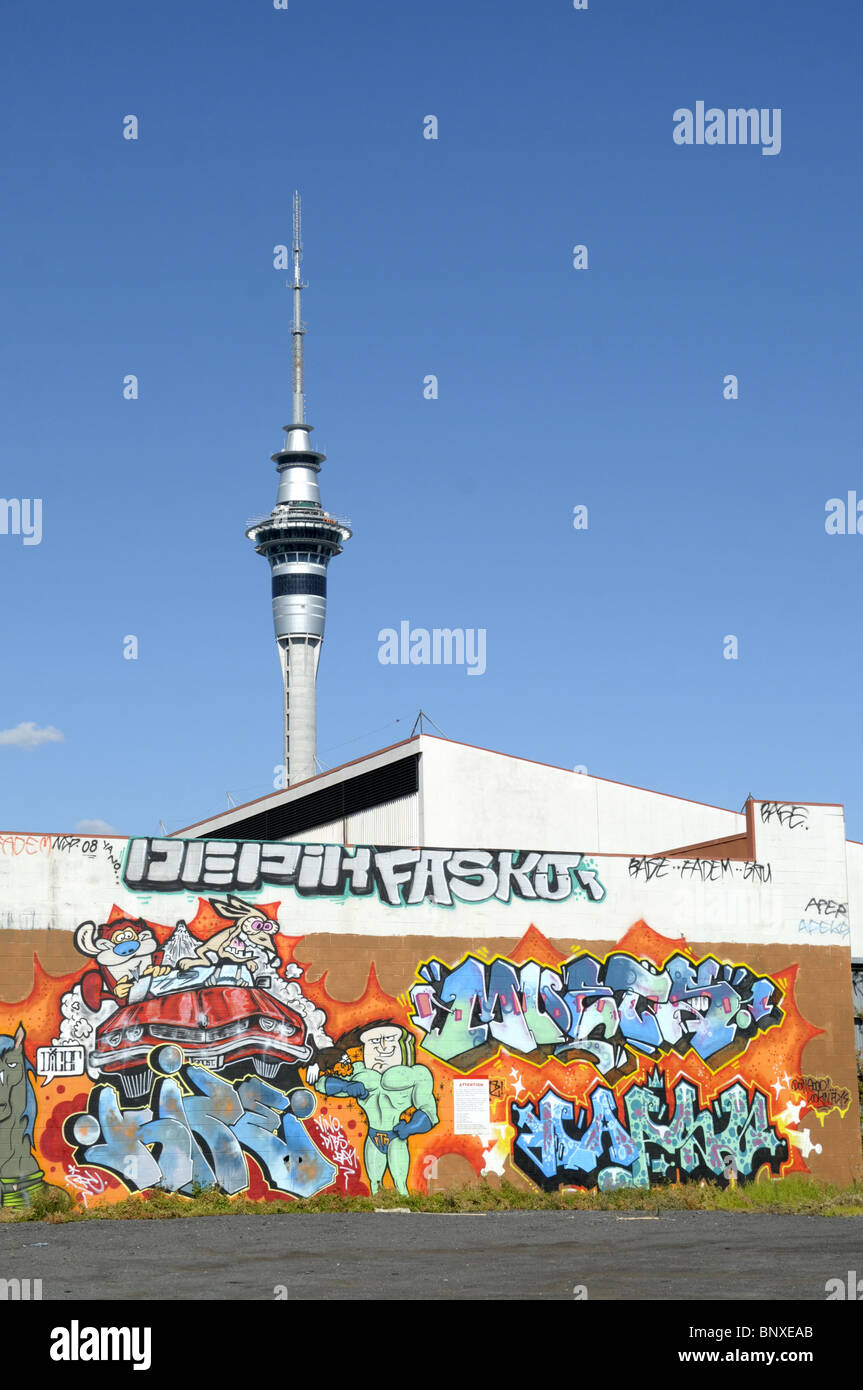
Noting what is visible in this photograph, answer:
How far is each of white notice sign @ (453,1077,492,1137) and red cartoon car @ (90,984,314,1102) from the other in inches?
106

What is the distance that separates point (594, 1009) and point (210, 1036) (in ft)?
22.1

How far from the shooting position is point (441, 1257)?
15.6m

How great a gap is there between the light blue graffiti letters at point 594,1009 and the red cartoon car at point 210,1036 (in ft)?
7.64

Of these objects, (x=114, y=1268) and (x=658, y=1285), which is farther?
(x=114, y=1268)

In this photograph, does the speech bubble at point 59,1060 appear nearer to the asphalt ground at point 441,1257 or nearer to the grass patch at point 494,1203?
the grass patch at point 494,1203

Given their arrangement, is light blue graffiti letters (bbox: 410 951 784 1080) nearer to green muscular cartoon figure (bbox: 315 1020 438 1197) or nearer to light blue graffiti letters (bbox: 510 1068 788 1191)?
green muscular cartoon figure (bbox: 315 1020 438 1197)

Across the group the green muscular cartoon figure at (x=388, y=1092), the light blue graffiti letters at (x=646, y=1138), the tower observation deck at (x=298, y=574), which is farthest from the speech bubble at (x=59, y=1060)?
the tower observation deck at (x=298, y=574)

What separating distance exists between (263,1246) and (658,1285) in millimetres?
5819

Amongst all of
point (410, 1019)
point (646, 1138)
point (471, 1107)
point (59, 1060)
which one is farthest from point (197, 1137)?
point (646, 1138)

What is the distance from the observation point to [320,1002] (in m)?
23.2

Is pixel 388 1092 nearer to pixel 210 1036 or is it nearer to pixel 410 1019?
pixel 410 1019

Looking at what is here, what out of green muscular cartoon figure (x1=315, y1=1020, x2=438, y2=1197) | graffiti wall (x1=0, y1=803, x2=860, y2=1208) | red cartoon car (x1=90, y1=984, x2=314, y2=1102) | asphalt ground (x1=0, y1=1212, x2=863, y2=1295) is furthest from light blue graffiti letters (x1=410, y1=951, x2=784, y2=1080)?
asphalt ground (x1=0, y1=1212, x2=863, y2=1295)

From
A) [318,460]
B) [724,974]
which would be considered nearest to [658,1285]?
[724,974]
